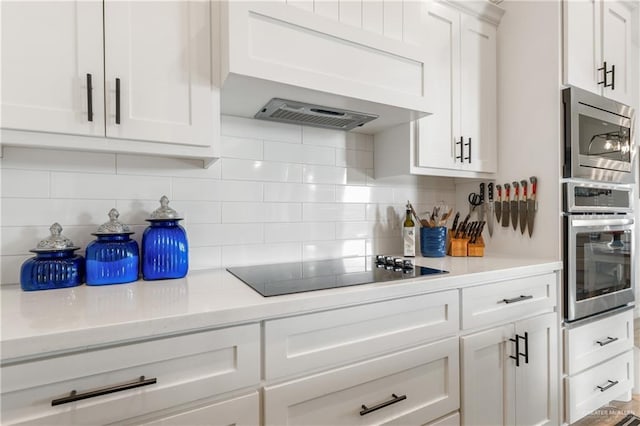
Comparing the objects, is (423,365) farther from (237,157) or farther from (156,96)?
(156,96)

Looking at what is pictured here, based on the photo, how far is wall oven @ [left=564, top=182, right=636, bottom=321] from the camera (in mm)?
1692

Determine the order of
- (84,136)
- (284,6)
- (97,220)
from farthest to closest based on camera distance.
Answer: (97,220) → (284,6) → (84,136)

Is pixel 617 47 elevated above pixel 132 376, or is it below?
above

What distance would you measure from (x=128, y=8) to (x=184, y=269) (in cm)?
90

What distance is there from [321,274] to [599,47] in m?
2.03

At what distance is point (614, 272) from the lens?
1888 millimetres

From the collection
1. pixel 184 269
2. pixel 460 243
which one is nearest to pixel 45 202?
pixel 184 269

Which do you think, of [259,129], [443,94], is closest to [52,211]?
[259,129]

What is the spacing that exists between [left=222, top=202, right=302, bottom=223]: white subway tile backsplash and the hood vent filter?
1.36 feet

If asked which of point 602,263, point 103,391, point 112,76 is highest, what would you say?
point 112,76

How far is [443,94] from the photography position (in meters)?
1.76

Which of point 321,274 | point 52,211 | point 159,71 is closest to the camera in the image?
point 159,71

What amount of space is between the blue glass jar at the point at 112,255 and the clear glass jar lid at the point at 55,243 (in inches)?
2.4

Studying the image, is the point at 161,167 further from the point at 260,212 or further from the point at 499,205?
the point at 499,205
